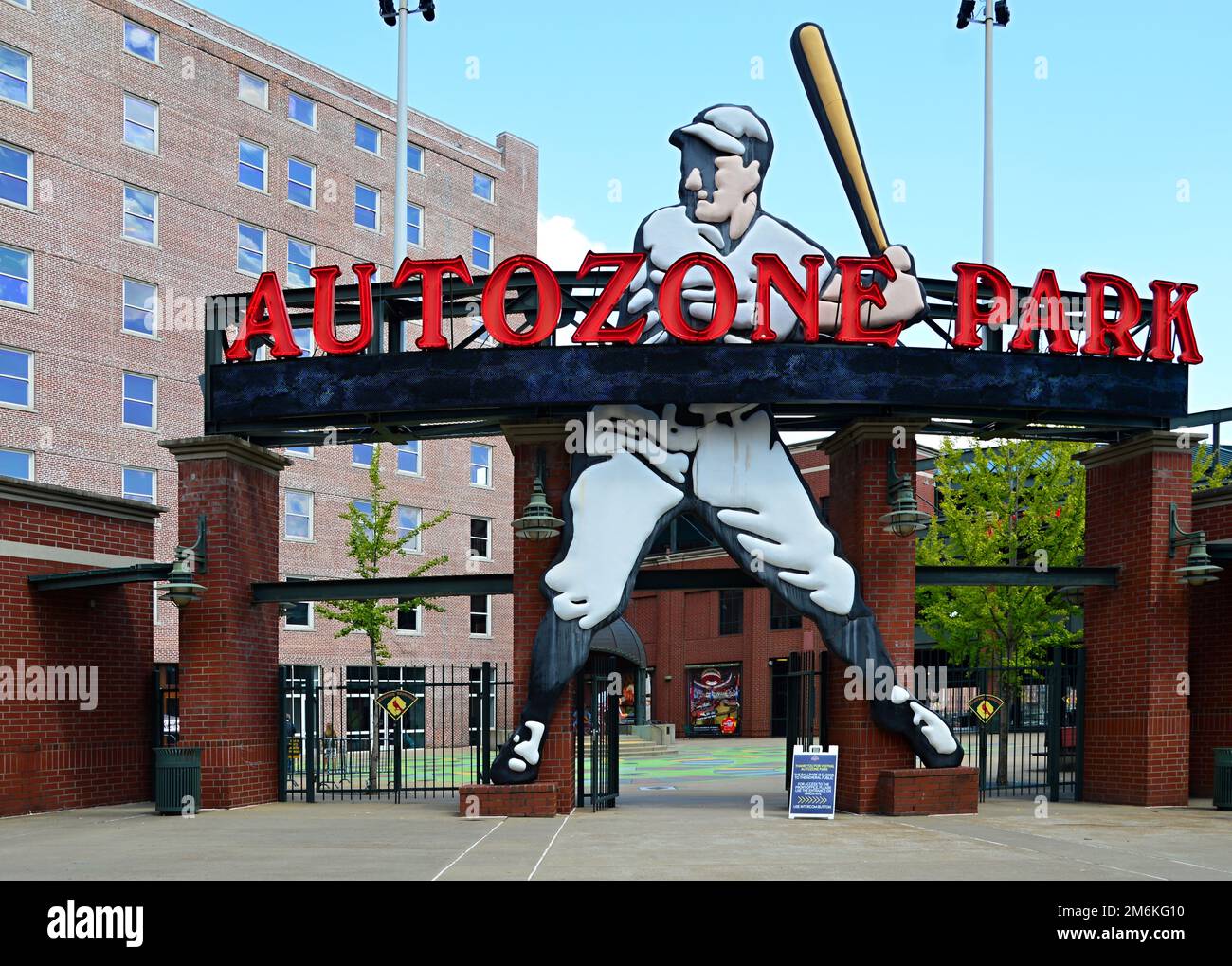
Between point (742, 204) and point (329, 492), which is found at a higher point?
point (742, 204)

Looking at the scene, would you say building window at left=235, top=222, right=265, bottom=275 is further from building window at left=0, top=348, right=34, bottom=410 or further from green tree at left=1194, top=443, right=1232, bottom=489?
green tree at left=1194, top=443, right=1232, bottom=489

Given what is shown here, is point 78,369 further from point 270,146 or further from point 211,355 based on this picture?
point 211,355

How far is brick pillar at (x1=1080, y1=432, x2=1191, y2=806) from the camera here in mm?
22094

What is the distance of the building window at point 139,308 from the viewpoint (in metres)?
Result: 45.2

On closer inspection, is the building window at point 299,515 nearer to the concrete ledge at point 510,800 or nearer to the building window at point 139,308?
the building window at point 139,308

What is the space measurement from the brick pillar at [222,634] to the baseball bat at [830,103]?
35.0ft

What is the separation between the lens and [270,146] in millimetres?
50531

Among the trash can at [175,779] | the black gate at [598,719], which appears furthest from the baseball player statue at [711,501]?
the trash can at [175,779]

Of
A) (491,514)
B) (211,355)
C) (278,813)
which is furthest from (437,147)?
(278,813)

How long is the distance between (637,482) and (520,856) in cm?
702

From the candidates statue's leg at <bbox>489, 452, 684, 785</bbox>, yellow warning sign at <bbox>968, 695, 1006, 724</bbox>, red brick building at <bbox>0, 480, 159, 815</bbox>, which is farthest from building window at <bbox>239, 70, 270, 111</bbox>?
yellow warning sign at <bbox>968, 695, 1006, 724</bbox>

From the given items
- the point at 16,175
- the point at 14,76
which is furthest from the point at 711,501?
the point at 14,76

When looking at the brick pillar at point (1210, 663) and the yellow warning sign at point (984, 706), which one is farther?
the brick pillar at point (1210, 663)

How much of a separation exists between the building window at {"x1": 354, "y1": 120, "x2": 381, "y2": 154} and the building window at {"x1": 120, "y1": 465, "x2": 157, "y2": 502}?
1651cm
